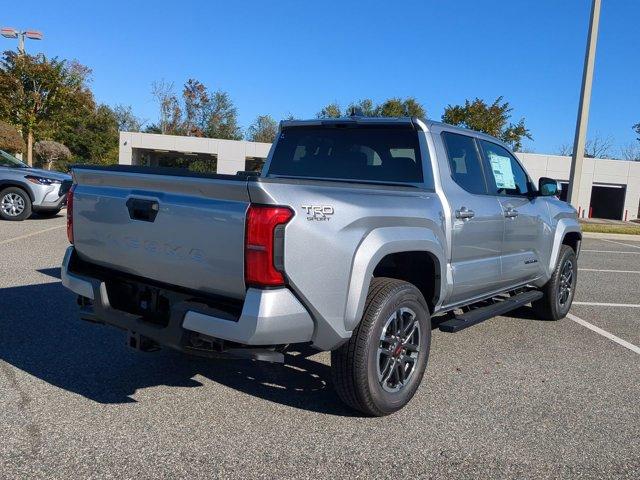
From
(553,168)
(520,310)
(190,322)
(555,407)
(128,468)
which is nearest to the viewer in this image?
(128,468)

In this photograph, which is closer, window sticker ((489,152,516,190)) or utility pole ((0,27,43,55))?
window sticker ((489,152,516,190))

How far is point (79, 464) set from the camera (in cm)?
279

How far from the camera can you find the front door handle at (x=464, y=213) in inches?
164

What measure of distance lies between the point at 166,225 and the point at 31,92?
28.8 meters

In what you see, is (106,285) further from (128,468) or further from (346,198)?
(346,198)

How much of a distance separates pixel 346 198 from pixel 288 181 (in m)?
0.36

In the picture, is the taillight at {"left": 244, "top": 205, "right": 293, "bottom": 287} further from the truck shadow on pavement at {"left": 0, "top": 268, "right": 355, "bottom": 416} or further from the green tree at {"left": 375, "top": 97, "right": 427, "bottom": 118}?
the green tree at {"left": 375, "top": 97, "right": 427, "bottom": 118}

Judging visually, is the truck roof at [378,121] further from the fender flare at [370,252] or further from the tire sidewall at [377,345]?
the tire sidewall at [377,345]

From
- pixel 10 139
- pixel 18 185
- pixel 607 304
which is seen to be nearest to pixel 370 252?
pixel 607 304

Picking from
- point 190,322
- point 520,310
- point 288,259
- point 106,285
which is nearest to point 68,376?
point 106,285

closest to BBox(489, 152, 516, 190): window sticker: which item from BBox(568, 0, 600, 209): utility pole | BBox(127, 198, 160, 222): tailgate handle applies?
BBox(127, 198, 160, 222): tailgate handle

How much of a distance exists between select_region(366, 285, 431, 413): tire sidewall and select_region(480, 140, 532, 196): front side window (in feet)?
5.51

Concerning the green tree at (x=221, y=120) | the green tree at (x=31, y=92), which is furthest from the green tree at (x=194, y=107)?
the green tree at (x=31, y=92)

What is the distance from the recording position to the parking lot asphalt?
2.91 m
